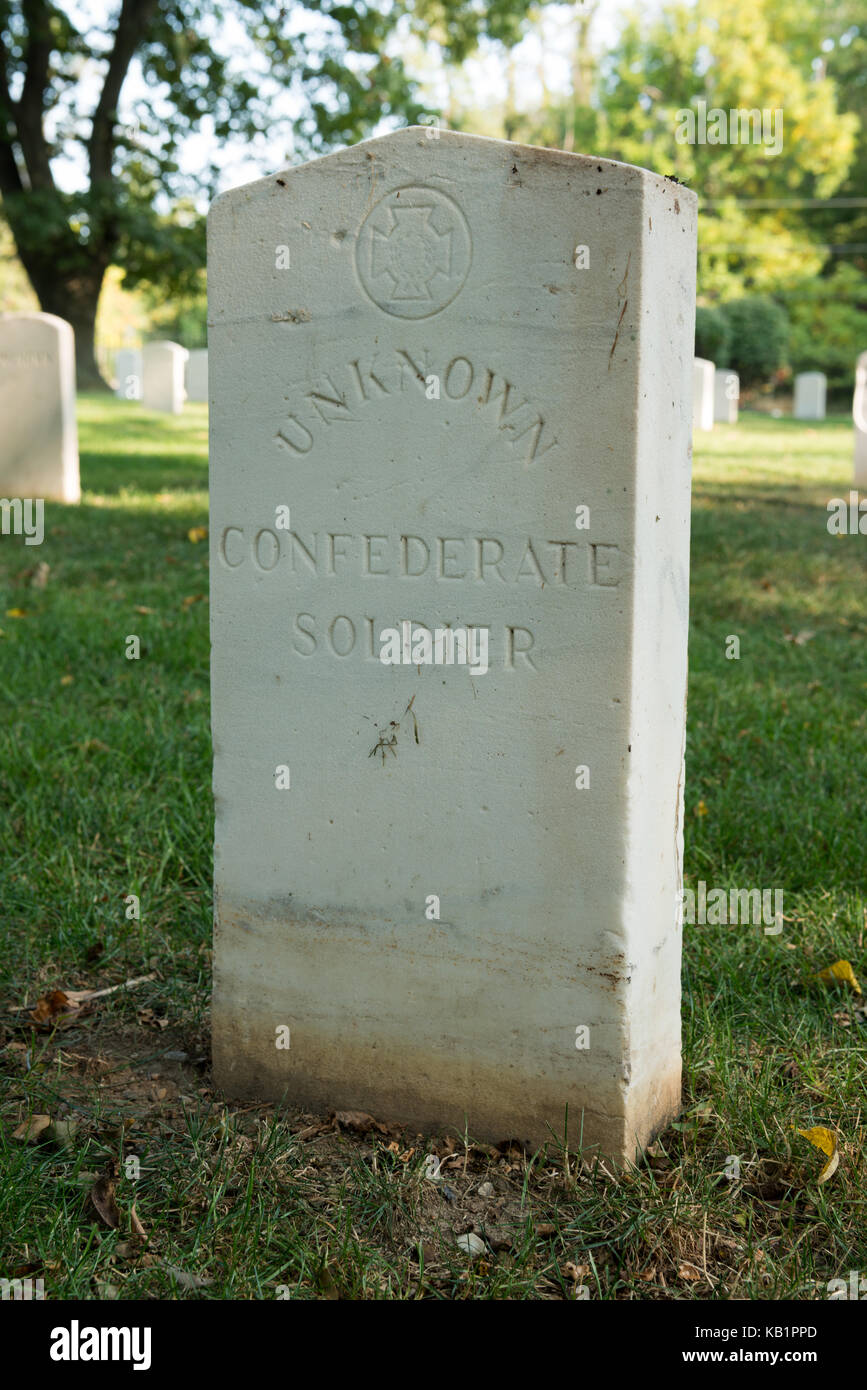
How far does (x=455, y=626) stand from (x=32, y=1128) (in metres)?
1.28

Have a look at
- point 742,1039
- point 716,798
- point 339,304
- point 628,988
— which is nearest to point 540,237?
point 339,304

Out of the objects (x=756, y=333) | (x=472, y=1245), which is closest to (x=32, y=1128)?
(x=472, y=1245)

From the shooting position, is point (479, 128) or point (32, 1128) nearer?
point (32, 1128)

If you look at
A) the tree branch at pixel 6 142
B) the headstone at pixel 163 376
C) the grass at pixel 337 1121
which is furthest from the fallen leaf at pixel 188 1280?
the tree branch at pixel 6 142

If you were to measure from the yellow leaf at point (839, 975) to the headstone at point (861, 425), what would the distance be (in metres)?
8.62

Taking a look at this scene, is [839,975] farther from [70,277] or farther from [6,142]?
[6,142]

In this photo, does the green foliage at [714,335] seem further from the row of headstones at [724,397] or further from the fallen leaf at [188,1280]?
the fallen leaf at [188,1280]

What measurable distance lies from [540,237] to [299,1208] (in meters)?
1.77

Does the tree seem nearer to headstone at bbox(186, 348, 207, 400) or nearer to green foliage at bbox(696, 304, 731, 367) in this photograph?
headstone at bbox(186, 348, 207, 400)

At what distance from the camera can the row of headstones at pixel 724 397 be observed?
1792cm

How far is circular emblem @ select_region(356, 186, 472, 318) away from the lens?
7.39ft

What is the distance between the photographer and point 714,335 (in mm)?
32969

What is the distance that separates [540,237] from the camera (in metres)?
2.18

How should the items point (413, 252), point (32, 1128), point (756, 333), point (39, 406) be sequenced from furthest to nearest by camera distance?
point (756, 333) < point (39, 406) < point (32, 1128) < point (413, 252)
